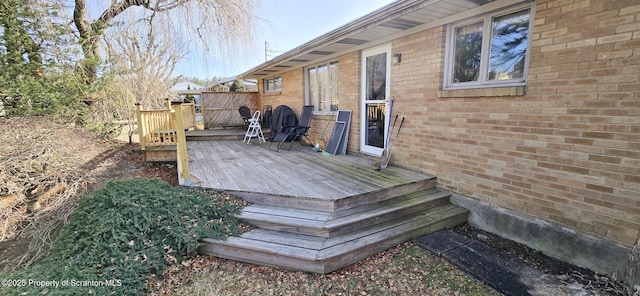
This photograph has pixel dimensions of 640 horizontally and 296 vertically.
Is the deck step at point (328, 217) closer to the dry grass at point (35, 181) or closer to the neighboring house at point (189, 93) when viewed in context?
the dry grass at point (35, 181)

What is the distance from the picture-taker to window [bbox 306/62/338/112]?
20.3 feet

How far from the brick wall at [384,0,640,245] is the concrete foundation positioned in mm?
85

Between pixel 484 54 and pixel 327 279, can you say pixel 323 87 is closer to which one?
pixel 484 54

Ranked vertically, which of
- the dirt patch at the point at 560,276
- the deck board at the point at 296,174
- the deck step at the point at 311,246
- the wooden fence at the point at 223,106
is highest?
the wooden fence at the point at 223,106

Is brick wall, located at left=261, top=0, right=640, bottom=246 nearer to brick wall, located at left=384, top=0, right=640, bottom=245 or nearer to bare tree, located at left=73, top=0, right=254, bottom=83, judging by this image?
brick wall, located at left=384, top=0, right=640, bottom=245

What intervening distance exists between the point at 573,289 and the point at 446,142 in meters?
1.92

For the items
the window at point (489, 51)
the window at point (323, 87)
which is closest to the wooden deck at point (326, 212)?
the window at point (489, 51)

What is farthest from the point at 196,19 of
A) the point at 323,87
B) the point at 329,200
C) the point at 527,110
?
the point at 527,110

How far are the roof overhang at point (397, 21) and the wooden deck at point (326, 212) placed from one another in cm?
207

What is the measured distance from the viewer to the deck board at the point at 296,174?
336 cm

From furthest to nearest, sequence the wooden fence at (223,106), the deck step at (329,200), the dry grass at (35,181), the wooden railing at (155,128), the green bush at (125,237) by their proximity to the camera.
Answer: the wooden fence at (223,106)
the wooden railing at (155,128)
the dry grass at (35,181)
the deck step at (329,200)
the green bush at (125,237)

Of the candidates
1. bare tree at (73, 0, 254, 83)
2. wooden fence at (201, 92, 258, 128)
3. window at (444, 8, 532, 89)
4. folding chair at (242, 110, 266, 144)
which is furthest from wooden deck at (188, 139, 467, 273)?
wooden fence at (201, 92, 258, 128)

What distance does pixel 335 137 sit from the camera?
18.9ft

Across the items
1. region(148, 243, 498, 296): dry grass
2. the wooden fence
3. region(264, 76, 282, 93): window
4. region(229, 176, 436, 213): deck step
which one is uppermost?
region(264, 76, 282, 93): window
